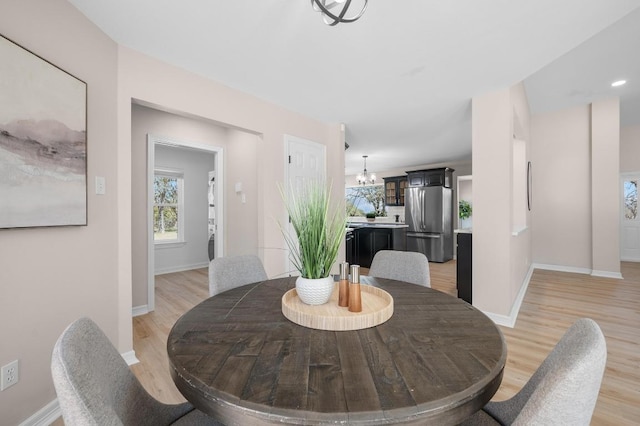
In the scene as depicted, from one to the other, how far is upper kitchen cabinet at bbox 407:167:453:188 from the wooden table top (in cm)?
567

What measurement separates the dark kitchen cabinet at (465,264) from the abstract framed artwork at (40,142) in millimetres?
3493

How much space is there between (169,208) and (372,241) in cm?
411

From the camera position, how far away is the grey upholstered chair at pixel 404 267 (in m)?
1.83

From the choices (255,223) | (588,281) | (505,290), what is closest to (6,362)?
(255,223)

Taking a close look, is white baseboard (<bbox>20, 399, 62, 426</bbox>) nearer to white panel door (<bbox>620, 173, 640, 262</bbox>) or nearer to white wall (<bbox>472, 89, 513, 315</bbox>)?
white wall (<bbox>472, 89, 513, 315</bbox>)

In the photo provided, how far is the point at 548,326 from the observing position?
107 inches

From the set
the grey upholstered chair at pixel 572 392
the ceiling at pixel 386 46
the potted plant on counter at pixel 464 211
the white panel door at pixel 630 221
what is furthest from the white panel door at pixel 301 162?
the white panel door at pixel 630 221

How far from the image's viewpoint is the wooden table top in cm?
62

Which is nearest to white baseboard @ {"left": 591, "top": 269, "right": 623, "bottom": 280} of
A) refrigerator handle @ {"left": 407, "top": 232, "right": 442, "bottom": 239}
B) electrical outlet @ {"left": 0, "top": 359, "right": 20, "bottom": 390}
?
refrigerator handle @ {"left": 407, "top": 232, "right": 442, "bottom": 239}

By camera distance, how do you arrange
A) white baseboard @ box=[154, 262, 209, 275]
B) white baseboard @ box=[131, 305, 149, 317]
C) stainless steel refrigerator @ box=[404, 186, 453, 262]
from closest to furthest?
white baseboard @ box=[131, 305, 149, 317] → white baseboard @ box=[154, 262, 209, 275] → stainless steel refrigerator @ box=[404, 186, 453, 262]

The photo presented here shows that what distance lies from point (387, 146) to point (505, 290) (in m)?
3.35

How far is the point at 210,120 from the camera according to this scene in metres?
2.64

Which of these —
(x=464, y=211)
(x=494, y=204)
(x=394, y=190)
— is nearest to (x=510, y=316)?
(x=494, y=204)

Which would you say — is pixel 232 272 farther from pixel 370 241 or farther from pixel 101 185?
pixel 370 241
